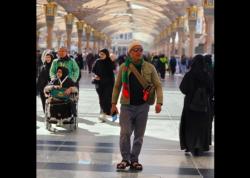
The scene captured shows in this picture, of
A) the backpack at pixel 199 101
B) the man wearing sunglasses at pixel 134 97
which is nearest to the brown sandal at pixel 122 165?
the man wearing sunglasses at pixel 134 97

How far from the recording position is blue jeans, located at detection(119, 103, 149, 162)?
20.4ft

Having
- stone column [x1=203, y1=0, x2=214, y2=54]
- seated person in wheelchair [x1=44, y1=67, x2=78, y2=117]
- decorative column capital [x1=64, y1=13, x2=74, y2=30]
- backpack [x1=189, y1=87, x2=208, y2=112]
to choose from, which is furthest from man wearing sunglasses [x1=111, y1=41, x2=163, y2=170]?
decorative column capital [x1=64, y1=13, x2=74, y2=30]

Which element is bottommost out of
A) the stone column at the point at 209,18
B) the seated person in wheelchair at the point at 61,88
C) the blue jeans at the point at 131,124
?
the blue jeans at the point at 131,124

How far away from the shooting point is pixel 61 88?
9281mm

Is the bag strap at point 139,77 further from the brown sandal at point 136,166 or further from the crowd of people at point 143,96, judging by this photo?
the brown sandal at point 136,166

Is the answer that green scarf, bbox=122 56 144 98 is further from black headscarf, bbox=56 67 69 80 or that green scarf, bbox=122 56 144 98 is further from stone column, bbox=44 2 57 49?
stone column, bbox=44 2 57 49

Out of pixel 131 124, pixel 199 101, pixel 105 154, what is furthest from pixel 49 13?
pixel 131 124

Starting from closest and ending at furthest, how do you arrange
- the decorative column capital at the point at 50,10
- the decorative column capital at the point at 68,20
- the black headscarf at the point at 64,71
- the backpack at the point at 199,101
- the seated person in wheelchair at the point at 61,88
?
the backpack at the point at 199,101, the seated person in wheelchair at the point at 61,88, the black headscarf at the point at 64,71, the decorative column capital at the point at 50,10, the decorative column capital at the point at 68,20

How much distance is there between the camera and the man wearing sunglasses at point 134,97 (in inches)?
243

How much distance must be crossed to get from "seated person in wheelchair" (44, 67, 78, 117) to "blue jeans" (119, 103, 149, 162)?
310 centimetres

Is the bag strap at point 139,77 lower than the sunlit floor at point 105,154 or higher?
higher

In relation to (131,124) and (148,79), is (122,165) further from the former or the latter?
(148,79)

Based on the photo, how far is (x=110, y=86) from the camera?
35.2ft
